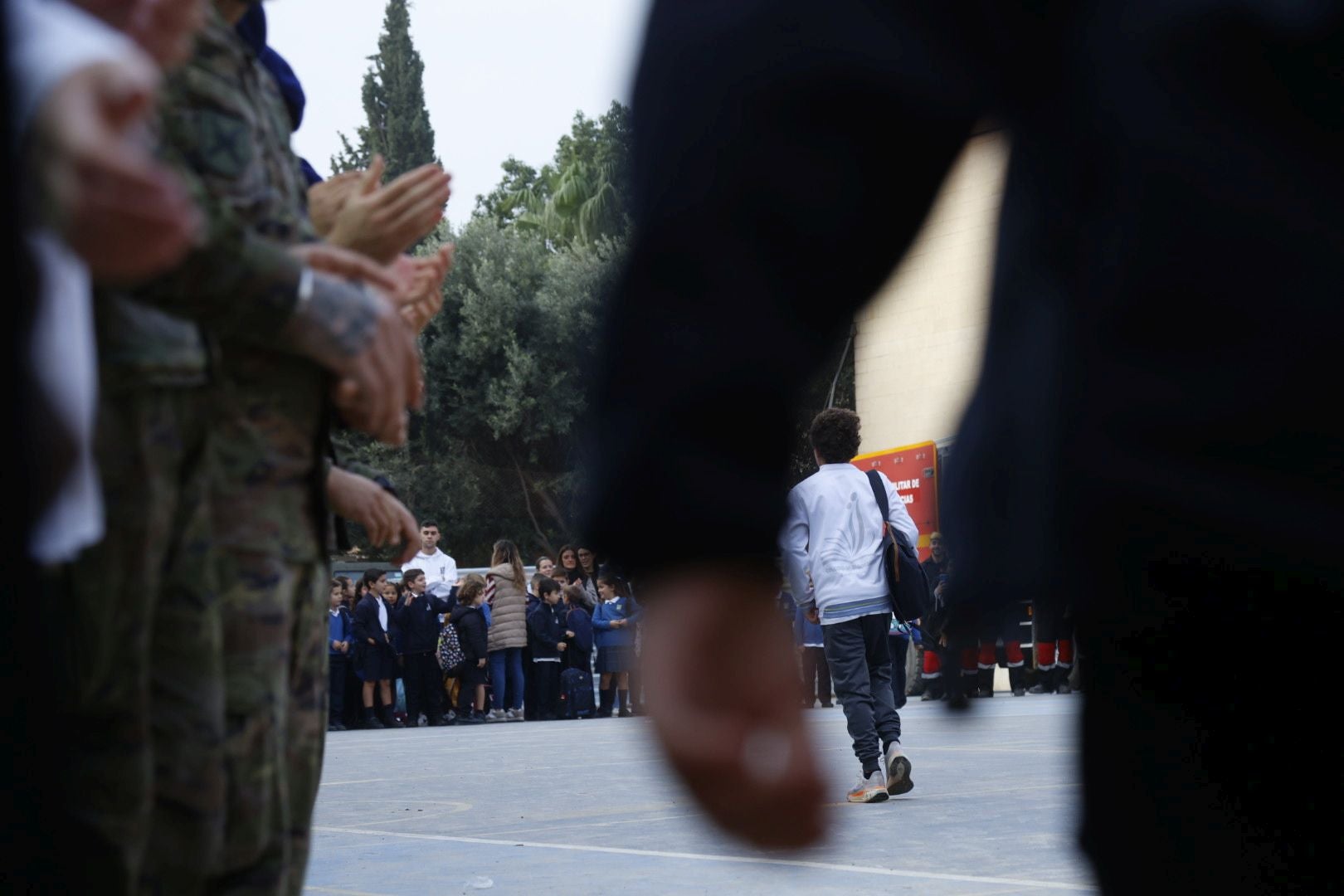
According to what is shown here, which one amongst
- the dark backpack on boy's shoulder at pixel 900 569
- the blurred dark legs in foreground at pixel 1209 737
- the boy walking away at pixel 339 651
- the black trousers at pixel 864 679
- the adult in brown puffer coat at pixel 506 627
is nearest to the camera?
the blurred dark legs in foreground at pixel 1209 737

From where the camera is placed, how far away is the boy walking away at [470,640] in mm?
18375

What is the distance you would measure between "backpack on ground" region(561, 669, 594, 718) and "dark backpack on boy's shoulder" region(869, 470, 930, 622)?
11383 millimetres

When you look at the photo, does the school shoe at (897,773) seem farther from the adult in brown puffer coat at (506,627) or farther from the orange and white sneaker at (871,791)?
the adult in brown puffer coat at (506,627)

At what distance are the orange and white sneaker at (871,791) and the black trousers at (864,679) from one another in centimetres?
5

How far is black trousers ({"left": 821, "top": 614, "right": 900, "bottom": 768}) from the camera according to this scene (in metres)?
8.00

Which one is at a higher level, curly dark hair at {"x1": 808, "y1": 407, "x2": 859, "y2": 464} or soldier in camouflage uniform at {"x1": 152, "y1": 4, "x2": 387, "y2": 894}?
curly dark hair at {"x1": 808, "y1": 407, "x2": 859, "y2": 464}


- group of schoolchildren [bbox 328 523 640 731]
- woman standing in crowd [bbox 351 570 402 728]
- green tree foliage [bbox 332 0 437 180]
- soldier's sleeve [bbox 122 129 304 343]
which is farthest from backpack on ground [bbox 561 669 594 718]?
green tree foliage [bbox 332 0 437 180]

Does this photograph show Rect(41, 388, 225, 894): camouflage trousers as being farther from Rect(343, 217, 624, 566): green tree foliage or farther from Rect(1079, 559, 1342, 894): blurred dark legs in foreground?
Rect(343, 217, 624, 566): green tree foliage

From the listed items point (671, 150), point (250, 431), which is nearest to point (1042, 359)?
point (671, 150)

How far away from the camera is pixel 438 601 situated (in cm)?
1855

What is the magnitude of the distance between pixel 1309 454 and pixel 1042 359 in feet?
0.57

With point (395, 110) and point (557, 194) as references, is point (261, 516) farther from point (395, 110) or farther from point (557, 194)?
point (395, 110)

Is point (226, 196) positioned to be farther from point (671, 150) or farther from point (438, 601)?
point (438, 601)

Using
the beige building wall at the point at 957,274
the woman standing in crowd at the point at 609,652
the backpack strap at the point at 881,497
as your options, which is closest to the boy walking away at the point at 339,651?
the woman standing in crowd at the point at 609,652
